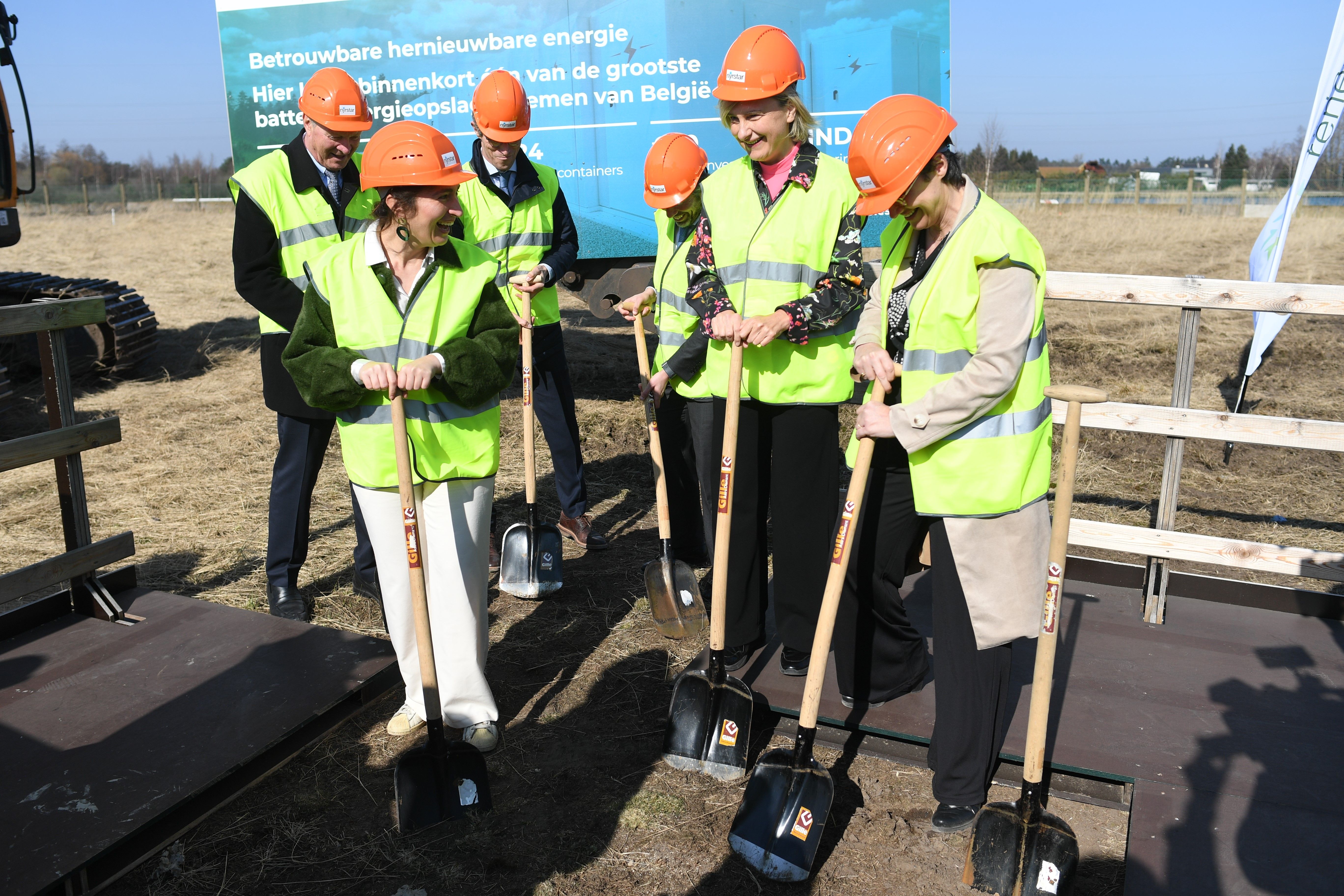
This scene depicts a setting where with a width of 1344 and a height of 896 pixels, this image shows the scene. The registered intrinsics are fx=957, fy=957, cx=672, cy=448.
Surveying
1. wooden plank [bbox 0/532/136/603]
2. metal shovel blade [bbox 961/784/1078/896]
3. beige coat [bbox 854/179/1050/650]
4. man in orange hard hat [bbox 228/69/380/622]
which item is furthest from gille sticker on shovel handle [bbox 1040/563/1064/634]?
wooden plank [bbox 0/532/136/603]

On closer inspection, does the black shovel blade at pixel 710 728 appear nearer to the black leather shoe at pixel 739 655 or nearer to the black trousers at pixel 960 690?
the black leather shoe at pixel 739 655

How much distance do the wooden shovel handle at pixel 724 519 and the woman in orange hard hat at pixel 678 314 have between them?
0.42 meters

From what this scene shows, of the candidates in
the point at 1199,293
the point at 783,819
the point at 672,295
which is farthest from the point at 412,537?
the point at 1199,293

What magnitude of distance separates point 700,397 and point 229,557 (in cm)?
339

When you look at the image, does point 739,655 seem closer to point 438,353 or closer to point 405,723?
point 405,723

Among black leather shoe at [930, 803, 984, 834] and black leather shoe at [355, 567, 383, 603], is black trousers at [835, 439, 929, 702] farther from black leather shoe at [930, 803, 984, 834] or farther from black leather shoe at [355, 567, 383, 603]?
black leather shoe at [355, 567, 383, 603]

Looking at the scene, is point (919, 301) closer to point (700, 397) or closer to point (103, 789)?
point (700, 397)

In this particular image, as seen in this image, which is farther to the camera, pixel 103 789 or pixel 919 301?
pixel 103 789

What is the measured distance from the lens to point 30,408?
31.3 ft

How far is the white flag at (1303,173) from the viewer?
6.45m

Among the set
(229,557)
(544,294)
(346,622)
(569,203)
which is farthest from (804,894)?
(569,203)

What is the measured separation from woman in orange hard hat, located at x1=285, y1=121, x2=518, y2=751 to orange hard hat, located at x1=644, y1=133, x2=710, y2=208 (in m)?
1.21

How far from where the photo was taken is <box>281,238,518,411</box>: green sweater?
3.04 meters

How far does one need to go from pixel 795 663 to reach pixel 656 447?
148 centimetres
